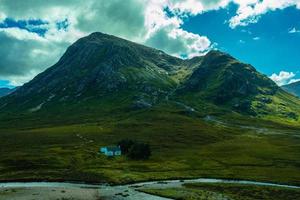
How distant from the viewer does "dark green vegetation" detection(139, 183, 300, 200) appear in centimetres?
8826

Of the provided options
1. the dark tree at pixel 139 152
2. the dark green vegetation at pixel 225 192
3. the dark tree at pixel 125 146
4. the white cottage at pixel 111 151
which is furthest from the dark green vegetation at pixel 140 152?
the dark green vegetation at pixel 225 192

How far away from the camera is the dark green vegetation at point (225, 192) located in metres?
88.3

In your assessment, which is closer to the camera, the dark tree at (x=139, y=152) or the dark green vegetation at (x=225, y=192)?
the dark green vegetation at (x=225, y=192)

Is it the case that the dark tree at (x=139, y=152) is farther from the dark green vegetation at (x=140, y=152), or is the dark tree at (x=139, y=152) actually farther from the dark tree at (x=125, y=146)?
the dark tree at (x=125, y=146)

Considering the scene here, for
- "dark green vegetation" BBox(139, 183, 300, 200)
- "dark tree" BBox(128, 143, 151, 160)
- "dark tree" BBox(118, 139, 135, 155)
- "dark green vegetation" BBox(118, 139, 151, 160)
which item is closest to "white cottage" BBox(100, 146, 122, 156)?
"dark tree" BBox(118, 139, 135, 155)

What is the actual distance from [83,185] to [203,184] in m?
34.2

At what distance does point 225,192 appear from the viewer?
314ft

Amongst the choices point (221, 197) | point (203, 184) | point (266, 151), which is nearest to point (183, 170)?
point (203, 184)

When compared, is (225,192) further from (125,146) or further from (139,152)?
(125,146)

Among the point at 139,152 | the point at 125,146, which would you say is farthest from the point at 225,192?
the point at 125,146

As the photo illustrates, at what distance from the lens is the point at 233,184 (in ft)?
361

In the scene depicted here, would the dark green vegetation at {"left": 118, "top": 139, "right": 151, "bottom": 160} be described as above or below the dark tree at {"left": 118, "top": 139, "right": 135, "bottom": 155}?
below

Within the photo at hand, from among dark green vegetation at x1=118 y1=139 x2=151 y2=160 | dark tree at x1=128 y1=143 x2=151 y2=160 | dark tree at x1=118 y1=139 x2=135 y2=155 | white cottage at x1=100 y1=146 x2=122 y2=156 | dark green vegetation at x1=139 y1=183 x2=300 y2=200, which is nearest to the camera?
dark green vegetation at x1=139 y1=183 x2=300 y2=200

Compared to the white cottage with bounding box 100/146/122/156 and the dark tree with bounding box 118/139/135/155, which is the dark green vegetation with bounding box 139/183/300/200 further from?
the dark tree with bounding box 118/139/135/155
